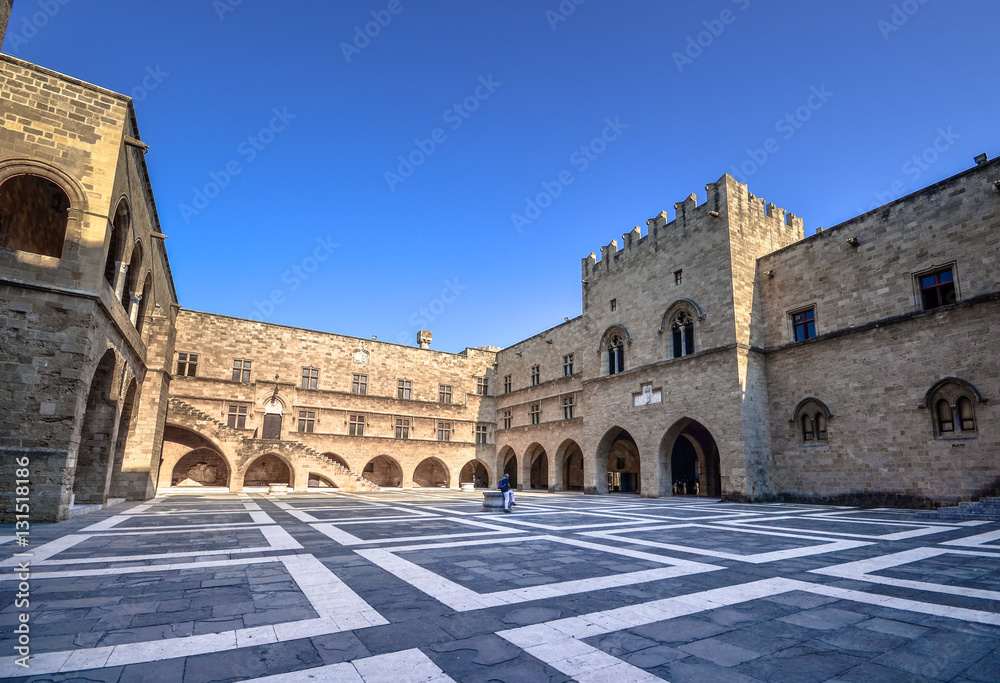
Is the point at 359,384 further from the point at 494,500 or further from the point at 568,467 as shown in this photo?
the point at 494,500

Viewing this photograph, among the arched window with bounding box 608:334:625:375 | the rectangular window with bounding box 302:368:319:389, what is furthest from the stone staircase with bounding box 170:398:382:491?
the arched window with bounding box 608:334:625:375

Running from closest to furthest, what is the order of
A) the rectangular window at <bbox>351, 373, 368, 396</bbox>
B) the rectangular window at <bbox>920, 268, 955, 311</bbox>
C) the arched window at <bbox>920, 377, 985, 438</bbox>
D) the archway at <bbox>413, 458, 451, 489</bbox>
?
the arched window at <bbox>920, 377, 985, 438</bbox>
the rectangular window at <bbox>920, 268, 955, 311</bbox>
the rectangular window at <bbox>351, 373, 368, 396</bbox>
the archway at <bbox>413, 458, 451, 489</bbox>

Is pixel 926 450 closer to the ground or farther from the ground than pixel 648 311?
closer to the ground

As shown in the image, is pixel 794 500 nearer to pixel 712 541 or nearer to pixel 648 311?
pixel 648 311

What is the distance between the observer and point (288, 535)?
863cm

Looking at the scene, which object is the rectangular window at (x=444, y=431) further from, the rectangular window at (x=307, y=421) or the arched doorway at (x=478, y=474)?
the rectangular window at (x=307, y=421)

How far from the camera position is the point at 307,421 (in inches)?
1141

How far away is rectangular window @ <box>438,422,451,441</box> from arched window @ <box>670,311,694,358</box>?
654 inches

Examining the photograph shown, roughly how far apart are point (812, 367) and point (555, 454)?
14.2m

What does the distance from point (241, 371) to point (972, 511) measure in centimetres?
3032

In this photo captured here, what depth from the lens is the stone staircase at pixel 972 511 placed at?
1211 centimetres

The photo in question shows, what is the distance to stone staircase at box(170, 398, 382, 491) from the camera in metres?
23.2

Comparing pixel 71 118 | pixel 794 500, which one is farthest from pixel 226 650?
pixel 794 500

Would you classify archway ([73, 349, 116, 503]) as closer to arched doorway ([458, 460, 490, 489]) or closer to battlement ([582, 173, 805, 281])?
battlement ([582, 173, 805, 281])
